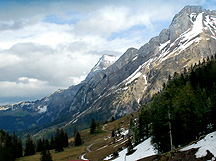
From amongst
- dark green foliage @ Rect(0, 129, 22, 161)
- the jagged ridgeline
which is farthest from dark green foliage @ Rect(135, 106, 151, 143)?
dark green foliage @ Rect(0, 129, 22, 161)

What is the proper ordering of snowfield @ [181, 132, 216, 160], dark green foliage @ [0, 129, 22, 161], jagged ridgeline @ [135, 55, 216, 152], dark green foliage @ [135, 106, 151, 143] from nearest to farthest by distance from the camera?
snowfield @ [181, 132, 216, 160]
jagged ridgeline @ [135, 55, 216, 152]
dark green foliage @ [135, 106, 151, 143]
dark green foliage @ [0, 129, 22, 161]

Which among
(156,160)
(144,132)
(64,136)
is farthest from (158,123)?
(64,136)

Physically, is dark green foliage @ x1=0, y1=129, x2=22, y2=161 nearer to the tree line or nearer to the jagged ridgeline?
the tree line

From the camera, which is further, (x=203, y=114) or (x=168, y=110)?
(x=203, y=114)

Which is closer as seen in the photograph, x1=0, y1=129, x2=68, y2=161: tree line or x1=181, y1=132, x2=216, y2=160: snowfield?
x1=181, y1=132, x2=216, y2=160: snowfield

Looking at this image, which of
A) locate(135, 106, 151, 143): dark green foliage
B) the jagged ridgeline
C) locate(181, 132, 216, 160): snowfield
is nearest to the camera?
locate(181, 132, 216, 160): snowfield

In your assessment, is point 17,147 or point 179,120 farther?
point 17,147

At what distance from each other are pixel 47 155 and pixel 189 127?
56.3 m

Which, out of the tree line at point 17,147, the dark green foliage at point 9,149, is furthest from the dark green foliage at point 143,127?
the dark green foliage at point 9,149

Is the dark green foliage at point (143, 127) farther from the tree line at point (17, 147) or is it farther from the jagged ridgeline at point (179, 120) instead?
the tree line at point (17, 147)

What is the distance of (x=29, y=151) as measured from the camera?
445 ft

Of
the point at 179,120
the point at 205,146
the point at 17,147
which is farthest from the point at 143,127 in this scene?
the point at 17,147

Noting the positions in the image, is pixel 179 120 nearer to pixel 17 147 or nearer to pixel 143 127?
pixel 143 127

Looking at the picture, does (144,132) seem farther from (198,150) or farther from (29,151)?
(29,151)
